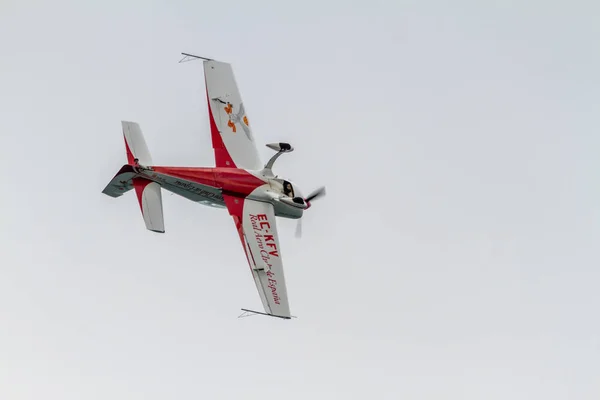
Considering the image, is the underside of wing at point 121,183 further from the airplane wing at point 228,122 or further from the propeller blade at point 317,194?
the propeller blade at point 317,194

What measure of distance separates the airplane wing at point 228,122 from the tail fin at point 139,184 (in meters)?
4.35

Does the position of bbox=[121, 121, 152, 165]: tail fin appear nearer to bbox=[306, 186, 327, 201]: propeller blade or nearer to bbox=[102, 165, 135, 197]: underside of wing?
bbox=[102, 165, 135, 197]: underside of wing

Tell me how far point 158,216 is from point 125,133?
4655 mm

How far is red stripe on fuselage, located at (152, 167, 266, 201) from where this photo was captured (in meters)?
60.9

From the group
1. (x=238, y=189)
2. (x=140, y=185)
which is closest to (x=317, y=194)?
(x=238, y=189)

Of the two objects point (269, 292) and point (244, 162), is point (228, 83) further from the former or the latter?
point (269, 292)

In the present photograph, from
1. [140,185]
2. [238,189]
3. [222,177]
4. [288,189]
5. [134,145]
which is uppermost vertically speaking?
[134,145]

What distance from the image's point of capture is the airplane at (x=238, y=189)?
60500mm

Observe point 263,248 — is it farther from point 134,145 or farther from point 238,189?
point 134,145

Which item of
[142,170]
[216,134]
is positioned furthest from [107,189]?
[216,134]

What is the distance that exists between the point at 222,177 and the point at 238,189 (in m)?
0.99

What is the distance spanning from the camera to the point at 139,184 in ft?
200

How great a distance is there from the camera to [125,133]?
61.7m

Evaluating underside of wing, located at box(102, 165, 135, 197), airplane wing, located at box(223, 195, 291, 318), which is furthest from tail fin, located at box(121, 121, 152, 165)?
airplane wing, located at box(223, 195, 291, 318)
